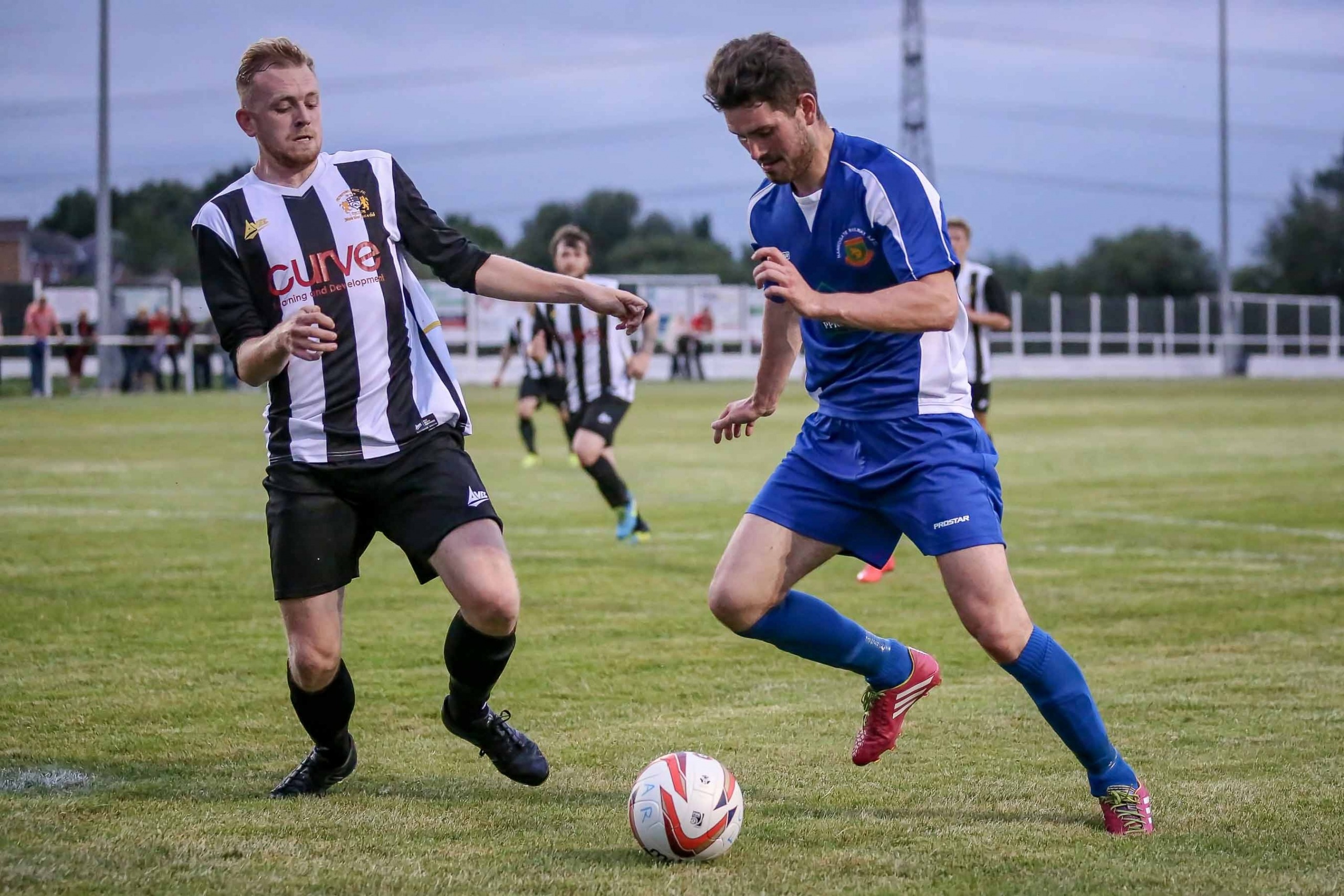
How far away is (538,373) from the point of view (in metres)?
17.1

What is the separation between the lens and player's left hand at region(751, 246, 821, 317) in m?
4.02

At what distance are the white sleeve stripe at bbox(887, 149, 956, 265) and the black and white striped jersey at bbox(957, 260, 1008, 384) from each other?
8.50 meters

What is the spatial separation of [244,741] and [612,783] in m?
1.37

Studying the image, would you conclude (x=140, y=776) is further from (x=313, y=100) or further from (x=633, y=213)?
(x=633, y=213)

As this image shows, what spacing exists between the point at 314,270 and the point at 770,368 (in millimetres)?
1409

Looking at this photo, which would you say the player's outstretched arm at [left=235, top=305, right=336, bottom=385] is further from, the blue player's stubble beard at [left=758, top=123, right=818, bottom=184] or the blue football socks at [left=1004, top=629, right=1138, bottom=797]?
the blue football socks at [left=1004, top=629, right=1138, bottom=797]

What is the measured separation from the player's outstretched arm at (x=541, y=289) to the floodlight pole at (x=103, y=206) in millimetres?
31627

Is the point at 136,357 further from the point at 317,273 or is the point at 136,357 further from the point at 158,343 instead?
the point at 317,273

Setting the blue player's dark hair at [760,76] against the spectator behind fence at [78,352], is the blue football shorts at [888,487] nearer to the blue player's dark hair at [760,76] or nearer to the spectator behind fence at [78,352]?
the blue player's dark hair at [760,76]

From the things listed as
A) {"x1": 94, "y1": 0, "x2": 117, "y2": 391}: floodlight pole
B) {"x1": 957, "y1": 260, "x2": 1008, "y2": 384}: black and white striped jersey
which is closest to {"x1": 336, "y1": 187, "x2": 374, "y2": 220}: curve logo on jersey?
{"x1": 957, "y1": 260, "x2": 1008, "y2": 384}: black and white striped jersey

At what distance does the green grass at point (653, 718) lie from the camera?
386 cm

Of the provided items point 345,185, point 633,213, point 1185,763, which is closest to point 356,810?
point 345,185

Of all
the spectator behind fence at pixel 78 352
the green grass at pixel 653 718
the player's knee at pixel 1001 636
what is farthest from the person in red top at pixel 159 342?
the player's knee at pixel 1001 636

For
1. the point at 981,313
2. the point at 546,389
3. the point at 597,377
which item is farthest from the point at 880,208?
the point at 546,389
